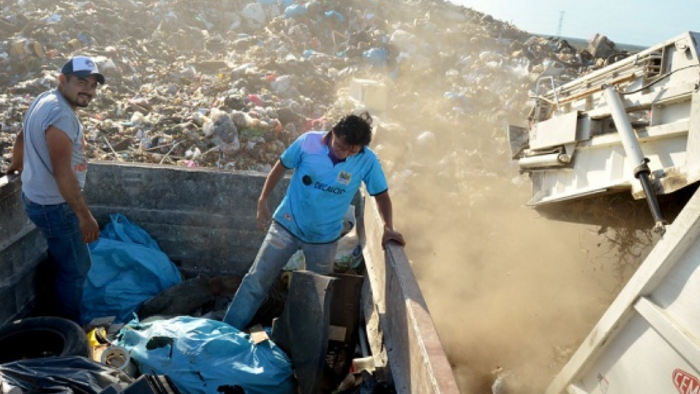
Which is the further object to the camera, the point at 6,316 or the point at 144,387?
the point at 6,316

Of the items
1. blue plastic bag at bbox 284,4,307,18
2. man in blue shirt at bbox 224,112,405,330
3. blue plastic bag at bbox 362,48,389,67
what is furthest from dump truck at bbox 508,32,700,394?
blue plastic bag at bbox 284,4,307,18

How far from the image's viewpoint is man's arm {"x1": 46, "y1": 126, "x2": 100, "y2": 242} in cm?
340

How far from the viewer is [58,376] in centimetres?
265

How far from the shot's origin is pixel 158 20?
14969 mm

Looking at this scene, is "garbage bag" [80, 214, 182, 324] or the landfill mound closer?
"garbage bag" [80, 214, 182, 324]

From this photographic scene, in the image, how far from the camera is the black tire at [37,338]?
336cm

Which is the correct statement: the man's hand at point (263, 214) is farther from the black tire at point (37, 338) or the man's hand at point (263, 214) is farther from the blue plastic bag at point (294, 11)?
the blue plastic bag at point (294, 11)

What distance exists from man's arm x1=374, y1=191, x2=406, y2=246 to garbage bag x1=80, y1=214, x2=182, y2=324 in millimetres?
2027

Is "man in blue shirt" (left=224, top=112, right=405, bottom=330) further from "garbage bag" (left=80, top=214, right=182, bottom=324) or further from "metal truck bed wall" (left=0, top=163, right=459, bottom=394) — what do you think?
"garbage bag" (left=80, top=214, right=182, bottom=324)

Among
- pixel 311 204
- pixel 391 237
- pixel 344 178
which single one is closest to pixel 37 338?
pixel 311 204

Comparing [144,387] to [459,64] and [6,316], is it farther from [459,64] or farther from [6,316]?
[459,64]

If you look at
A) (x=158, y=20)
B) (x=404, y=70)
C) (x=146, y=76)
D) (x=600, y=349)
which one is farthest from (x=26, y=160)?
(x=158, y=20)

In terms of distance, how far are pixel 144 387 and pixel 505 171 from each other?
722 centimetres

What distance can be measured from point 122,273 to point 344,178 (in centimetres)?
213
